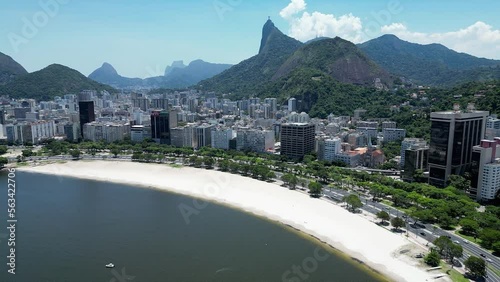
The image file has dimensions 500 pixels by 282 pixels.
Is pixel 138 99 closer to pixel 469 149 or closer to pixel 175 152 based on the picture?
pixel 175 152

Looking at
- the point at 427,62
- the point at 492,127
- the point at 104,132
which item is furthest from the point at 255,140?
the point at 427,62

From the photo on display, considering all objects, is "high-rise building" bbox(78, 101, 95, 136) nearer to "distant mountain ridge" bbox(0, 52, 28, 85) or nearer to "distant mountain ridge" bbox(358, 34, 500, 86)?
"distant mountain ridge" bbox(0, 52, 28, 85)

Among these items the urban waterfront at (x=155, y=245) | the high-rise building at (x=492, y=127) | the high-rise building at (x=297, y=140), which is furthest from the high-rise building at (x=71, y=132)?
the high-rise building at (x=492, y=127)

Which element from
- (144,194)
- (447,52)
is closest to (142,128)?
(144,194)

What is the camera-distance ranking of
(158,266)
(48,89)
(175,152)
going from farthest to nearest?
(48,89) → (175,152) → (158,266)

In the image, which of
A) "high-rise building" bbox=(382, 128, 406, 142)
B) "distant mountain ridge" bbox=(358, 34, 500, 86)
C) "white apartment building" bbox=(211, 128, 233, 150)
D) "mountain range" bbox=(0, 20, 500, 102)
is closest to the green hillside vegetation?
"mountain range" bbox=(0, 20, 500, 102)

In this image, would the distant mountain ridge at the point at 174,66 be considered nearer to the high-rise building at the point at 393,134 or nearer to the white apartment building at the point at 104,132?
the white apartment building at the point at 104,132
